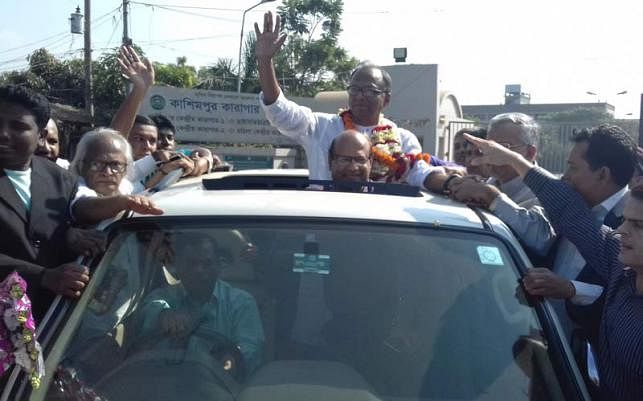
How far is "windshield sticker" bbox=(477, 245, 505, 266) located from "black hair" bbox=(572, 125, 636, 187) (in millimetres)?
683

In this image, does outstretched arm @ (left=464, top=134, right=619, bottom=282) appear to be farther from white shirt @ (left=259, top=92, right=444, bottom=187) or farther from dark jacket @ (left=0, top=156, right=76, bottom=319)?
dark jacket @ (left=0, top=156, right=76, bottom=319)

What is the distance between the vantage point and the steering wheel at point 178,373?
191 centimetres

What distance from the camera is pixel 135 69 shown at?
394cm

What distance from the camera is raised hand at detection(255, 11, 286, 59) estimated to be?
3.53 metres

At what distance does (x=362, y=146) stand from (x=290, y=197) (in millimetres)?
776

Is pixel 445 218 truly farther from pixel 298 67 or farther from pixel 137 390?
pixel 298 67

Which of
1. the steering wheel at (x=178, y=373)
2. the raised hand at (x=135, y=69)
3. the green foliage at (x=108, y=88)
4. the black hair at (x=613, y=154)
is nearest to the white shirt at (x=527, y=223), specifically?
the black hair at (x=613, y=154)

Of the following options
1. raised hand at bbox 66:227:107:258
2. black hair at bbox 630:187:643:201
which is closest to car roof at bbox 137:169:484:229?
raised hand at bbox 66:227:107:258

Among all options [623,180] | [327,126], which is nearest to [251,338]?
[623,180]


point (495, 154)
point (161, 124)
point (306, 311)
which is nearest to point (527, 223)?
point (495, 154)

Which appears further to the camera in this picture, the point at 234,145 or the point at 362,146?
the point at 234,145

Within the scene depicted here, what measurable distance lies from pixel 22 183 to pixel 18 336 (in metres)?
0.78

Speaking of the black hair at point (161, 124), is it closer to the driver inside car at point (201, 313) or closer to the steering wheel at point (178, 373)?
the driver inside car at point (201, 313)

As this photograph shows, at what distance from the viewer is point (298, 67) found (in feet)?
109
